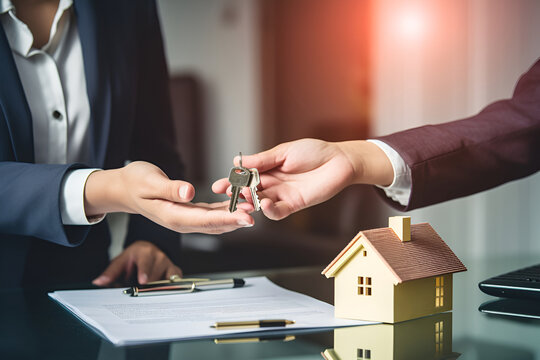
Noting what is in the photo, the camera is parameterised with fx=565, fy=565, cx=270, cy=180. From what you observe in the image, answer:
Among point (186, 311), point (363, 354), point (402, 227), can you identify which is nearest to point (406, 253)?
point (402, 227)

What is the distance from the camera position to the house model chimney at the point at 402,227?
705 mm

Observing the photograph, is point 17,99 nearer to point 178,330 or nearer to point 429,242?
point 178,330

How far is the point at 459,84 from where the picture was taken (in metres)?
2.55

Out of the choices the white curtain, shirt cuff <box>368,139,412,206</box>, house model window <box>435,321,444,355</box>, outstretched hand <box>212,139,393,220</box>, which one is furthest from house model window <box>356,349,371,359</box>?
the white curtain

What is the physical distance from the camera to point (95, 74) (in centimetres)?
119

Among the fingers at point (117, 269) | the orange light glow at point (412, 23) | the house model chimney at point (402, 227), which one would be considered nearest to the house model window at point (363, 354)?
the house model chimney at point (402, 227)

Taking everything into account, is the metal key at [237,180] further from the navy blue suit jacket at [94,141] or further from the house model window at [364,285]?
the navy blue suit jacket at [94,141]

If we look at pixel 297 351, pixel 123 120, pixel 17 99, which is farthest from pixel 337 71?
pixel 297 351

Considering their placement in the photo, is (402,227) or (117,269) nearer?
(402,227)

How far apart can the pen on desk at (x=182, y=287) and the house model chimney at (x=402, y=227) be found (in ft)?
1.05

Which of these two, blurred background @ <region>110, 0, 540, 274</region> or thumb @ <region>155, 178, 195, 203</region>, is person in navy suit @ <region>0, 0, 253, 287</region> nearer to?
thumb @ <region>155, 178, 195, 203</region>

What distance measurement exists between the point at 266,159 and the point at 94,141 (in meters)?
0.51

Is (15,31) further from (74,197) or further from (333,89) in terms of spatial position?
(333,89)

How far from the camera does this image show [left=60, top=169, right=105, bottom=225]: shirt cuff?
90 cm
